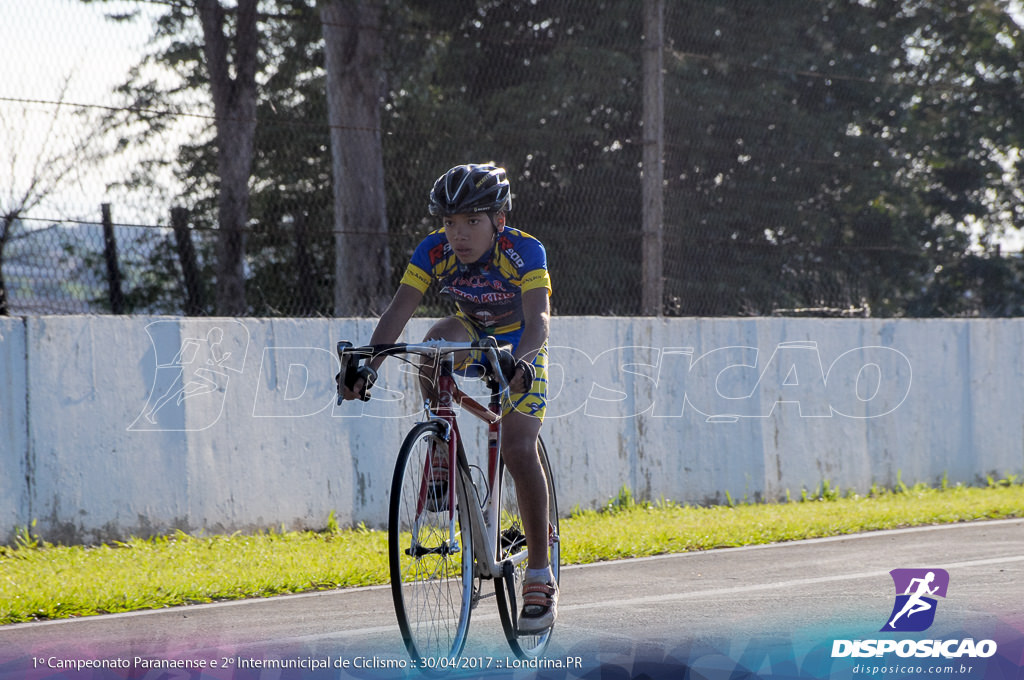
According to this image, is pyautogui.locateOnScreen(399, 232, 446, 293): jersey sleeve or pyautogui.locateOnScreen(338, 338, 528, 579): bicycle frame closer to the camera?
pyautogui.locateOnScreen(338, 338, 528, 579): bicycle frame

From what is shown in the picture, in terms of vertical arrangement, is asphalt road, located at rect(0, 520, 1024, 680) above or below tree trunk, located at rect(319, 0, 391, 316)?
below

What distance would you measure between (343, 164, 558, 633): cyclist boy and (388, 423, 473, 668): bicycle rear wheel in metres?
0.36

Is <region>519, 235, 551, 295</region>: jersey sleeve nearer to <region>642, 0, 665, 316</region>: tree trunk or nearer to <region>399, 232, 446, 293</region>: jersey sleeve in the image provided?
<region>399, 232, 446, 293</region>: jersey sleeve

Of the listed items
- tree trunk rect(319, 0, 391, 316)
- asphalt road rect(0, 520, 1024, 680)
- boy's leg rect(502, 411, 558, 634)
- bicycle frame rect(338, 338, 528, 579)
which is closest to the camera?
bicycle frame rect(338, 338, 528, 579)

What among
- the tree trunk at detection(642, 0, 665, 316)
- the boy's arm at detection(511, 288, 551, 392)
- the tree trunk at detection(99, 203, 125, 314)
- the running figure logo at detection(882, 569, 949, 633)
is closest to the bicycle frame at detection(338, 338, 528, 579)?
the boy's arm at detection(511, 288, 551, 392)

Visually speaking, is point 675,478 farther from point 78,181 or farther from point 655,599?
point 78,181

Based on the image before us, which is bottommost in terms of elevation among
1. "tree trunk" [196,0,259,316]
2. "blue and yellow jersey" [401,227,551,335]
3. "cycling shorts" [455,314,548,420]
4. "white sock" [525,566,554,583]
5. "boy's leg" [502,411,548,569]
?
"white sock" [525,566,554,583]

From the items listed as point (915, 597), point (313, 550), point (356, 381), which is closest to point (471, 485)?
point (356, 381)

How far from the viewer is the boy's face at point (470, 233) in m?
4.89

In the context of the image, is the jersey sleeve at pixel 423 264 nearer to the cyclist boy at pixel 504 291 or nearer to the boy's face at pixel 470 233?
the cyclist boy at pixel 504 291

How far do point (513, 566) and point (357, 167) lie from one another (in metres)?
4.99

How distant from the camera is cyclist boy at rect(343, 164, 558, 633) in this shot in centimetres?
482

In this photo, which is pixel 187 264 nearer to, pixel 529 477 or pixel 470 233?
pixel 470 233

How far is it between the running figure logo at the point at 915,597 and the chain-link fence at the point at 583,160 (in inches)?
164
